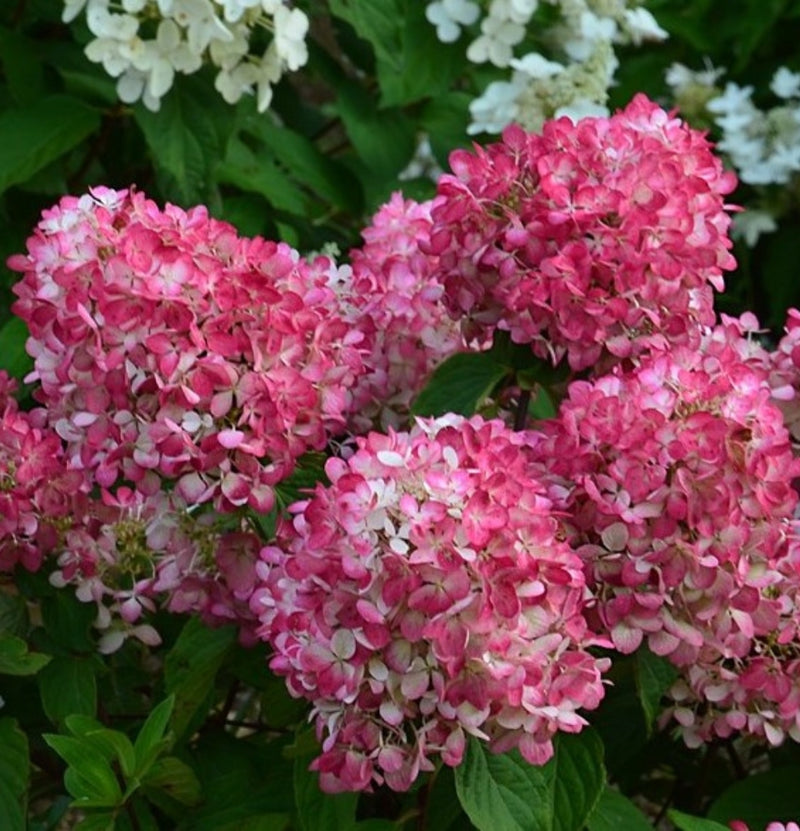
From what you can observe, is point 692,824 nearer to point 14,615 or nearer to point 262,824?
point 262,824

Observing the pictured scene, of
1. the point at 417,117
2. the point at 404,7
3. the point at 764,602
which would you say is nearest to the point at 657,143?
the point at 764,602

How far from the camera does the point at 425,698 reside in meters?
1.02

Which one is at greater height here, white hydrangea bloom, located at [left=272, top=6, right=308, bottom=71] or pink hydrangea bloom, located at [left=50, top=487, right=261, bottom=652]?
white hydrangea bloom, located at [left=272, top=6, right=308, bottom=71]

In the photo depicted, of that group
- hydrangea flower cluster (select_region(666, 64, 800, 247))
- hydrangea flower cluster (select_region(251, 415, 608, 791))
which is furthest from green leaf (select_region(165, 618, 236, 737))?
hydrangea flower cluster (select_region(666, 64, 800, 247))

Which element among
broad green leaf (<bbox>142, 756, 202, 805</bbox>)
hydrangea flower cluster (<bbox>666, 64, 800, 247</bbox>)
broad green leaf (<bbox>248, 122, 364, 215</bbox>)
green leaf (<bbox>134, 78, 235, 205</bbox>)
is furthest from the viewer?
hydrangea flower cluster (<bbox>666, 64, 800, 247</bbox>)

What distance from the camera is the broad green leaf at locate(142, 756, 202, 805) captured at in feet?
4.00

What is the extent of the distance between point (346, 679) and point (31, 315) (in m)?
0.36

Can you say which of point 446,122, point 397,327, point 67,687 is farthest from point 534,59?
point 67,687

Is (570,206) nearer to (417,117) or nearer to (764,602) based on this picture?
(764,602)

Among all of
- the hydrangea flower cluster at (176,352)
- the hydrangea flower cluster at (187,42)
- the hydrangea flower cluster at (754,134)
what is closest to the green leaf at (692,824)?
the hydrangea flower cluster at (176,352)

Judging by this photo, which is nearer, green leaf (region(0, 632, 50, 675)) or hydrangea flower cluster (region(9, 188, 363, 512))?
hydrangea flower cluster (region(9, 188, 363, 512))

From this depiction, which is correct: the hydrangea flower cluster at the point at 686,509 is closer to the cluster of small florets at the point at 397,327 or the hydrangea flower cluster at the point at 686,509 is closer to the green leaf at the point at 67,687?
the cluster of small florets at the point at 397,327

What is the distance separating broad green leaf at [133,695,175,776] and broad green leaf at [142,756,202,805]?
44 mm

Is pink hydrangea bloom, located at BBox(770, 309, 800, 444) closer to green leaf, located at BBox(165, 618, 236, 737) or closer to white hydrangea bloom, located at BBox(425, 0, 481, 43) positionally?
green leaf, located at BBox(165, 618, 236, 737)
